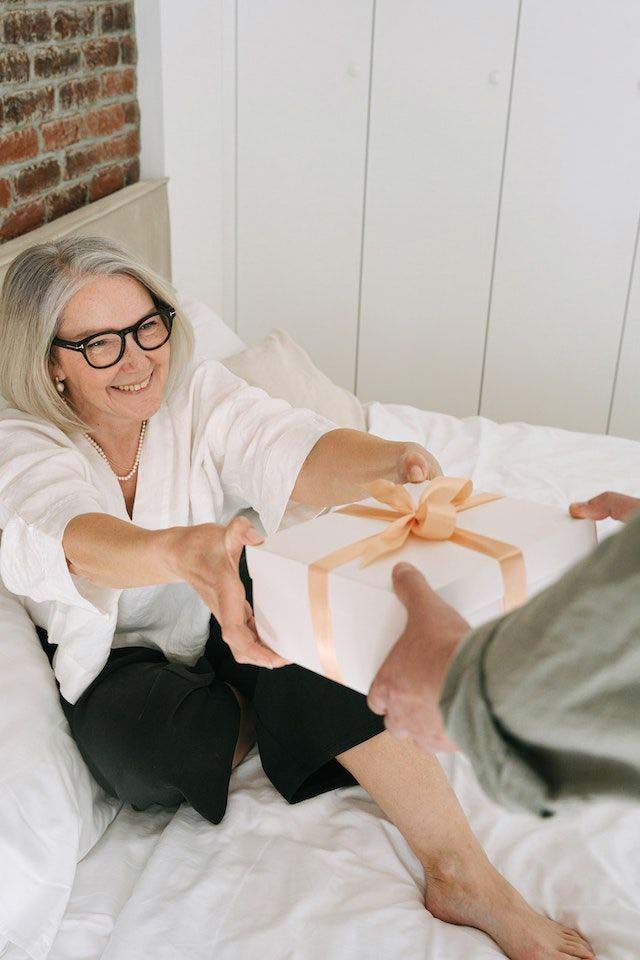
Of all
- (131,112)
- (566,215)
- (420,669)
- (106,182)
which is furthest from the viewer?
(566,215)

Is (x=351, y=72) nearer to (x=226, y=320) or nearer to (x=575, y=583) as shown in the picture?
(x=226, y=320)

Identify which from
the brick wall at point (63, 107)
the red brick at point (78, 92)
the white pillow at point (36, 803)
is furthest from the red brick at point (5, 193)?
the white pillow at point (36, 803)

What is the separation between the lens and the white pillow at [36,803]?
116cm

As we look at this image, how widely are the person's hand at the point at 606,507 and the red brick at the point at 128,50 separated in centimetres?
211

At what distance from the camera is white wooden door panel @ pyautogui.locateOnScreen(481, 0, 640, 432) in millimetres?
2949

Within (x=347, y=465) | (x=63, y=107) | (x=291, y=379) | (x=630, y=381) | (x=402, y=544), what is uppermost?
(x=63, y=107)

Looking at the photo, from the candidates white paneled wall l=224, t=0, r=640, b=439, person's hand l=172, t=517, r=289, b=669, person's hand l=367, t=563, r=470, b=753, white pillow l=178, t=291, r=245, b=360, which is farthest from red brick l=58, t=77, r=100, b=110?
person's hand l=367, t=563, r=470, b=753

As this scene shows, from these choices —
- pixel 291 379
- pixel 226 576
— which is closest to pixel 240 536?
pixel 226 576

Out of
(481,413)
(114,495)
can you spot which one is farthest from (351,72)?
(114,495)

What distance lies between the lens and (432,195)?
323cm

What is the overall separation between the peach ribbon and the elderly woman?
0.14 m

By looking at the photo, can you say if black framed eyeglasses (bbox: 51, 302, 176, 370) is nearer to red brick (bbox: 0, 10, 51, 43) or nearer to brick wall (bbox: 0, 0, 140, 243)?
brick wall (bbox: 0, 0, 140, 243)

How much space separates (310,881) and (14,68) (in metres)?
1.71

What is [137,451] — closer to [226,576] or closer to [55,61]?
[226,576]
